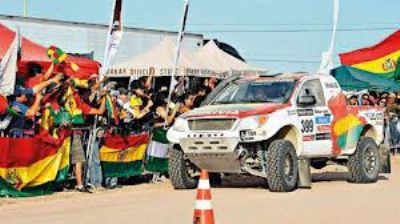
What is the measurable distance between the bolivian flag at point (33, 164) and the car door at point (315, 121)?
447 centimetres

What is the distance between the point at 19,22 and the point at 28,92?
1407cm

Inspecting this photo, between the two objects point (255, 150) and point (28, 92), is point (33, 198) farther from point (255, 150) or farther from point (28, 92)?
point (255, 150)

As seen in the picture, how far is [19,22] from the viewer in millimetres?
27266

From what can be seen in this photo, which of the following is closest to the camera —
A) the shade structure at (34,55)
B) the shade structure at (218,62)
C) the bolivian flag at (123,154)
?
the bolivian flag at (123,154)

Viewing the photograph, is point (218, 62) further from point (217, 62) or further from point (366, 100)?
point (366, 100)

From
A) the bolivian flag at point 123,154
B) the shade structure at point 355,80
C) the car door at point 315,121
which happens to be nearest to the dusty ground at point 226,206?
the bolivian flag at point 123,154

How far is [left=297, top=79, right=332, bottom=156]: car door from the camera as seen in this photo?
48.9ft

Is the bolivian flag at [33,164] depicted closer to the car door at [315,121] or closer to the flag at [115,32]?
the flag at [115,32]

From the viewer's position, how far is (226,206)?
12180mm

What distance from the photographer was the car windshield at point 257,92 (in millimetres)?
14859

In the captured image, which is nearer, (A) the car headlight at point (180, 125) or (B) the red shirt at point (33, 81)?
(A) the car headlight at point (180, 125)

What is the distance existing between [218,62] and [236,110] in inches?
325

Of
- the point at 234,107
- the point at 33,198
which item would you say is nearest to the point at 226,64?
the point at 234,107

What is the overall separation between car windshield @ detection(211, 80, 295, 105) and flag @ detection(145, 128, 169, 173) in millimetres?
2086
